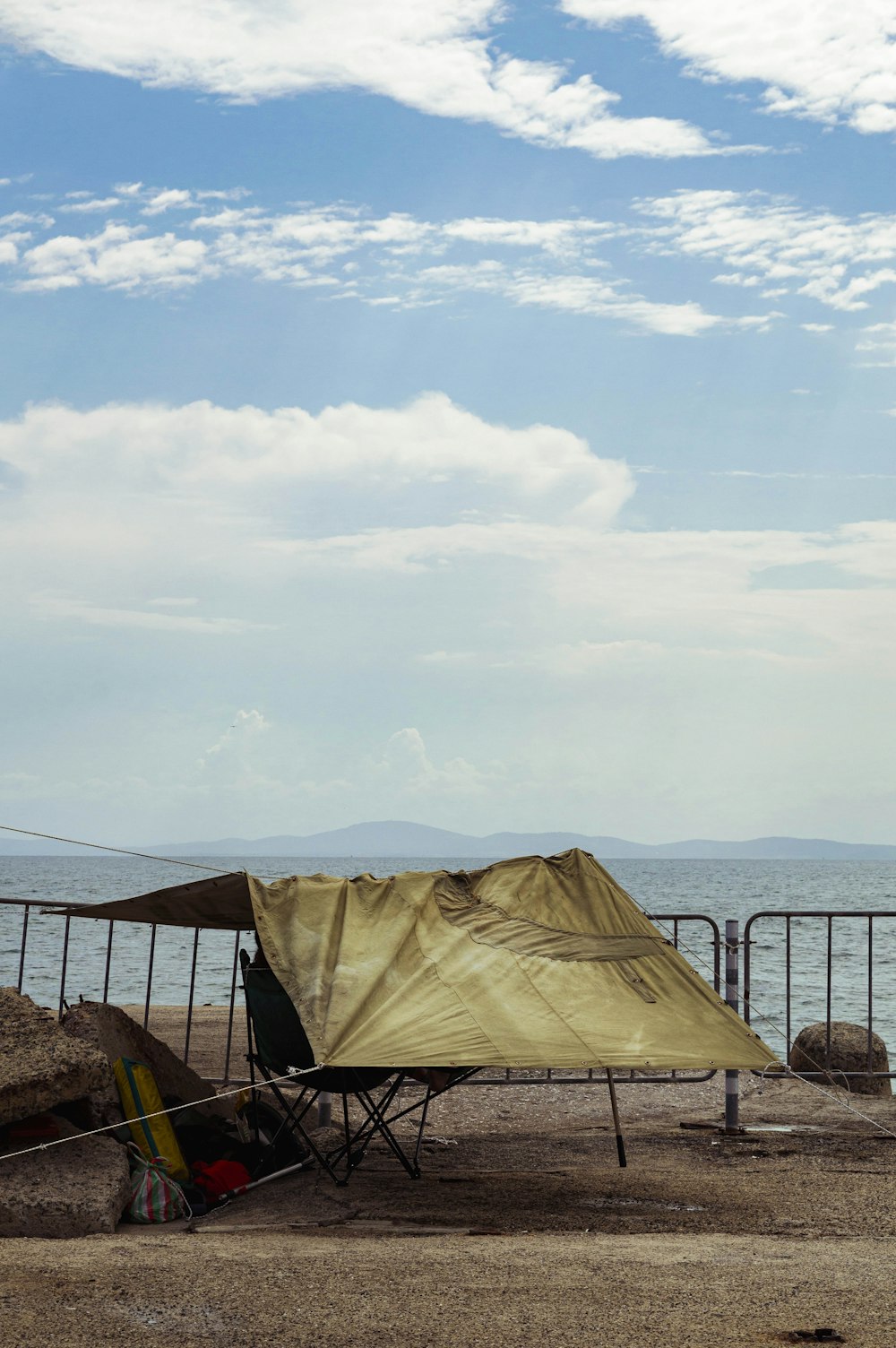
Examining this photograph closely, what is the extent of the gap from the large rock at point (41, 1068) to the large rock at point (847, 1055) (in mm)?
6997

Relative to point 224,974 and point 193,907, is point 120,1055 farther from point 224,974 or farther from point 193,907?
point 224,974

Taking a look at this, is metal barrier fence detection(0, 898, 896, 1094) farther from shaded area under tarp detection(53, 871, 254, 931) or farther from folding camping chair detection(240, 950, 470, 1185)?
folding camping chair detection(240, 950, 470, 1185)

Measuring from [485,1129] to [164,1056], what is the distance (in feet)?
7.90

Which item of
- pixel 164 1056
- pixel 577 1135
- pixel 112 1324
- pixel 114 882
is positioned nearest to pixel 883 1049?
pixel 577 1135

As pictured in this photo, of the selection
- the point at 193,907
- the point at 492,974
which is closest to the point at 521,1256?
the point at 492,974

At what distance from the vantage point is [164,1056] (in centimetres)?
888

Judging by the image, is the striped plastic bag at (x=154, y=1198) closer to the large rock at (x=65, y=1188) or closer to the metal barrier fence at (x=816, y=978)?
the large rock at (x=65, y=1188)

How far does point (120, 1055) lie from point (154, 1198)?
1.42 m

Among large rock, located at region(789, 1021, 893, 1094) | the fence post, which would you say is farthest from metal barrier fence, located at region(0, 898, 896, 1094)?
large rock, located at region(789, 1021, 893, 1094)

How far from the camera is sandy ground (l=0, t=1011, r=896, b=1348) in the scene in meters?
4.78

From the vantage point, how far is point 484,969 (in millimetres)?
7059

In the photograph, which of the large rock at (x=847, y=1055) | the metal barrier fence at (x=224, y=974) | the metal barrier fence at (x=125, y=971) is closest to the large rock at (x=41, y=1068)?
the metal barrier fence at (x=224, y=974)

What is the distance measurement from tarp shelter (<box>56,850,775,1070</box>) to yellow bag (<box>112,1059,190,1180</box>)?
3.26ft

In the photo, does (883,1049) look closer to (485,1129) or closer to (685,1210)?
(485,1129)
